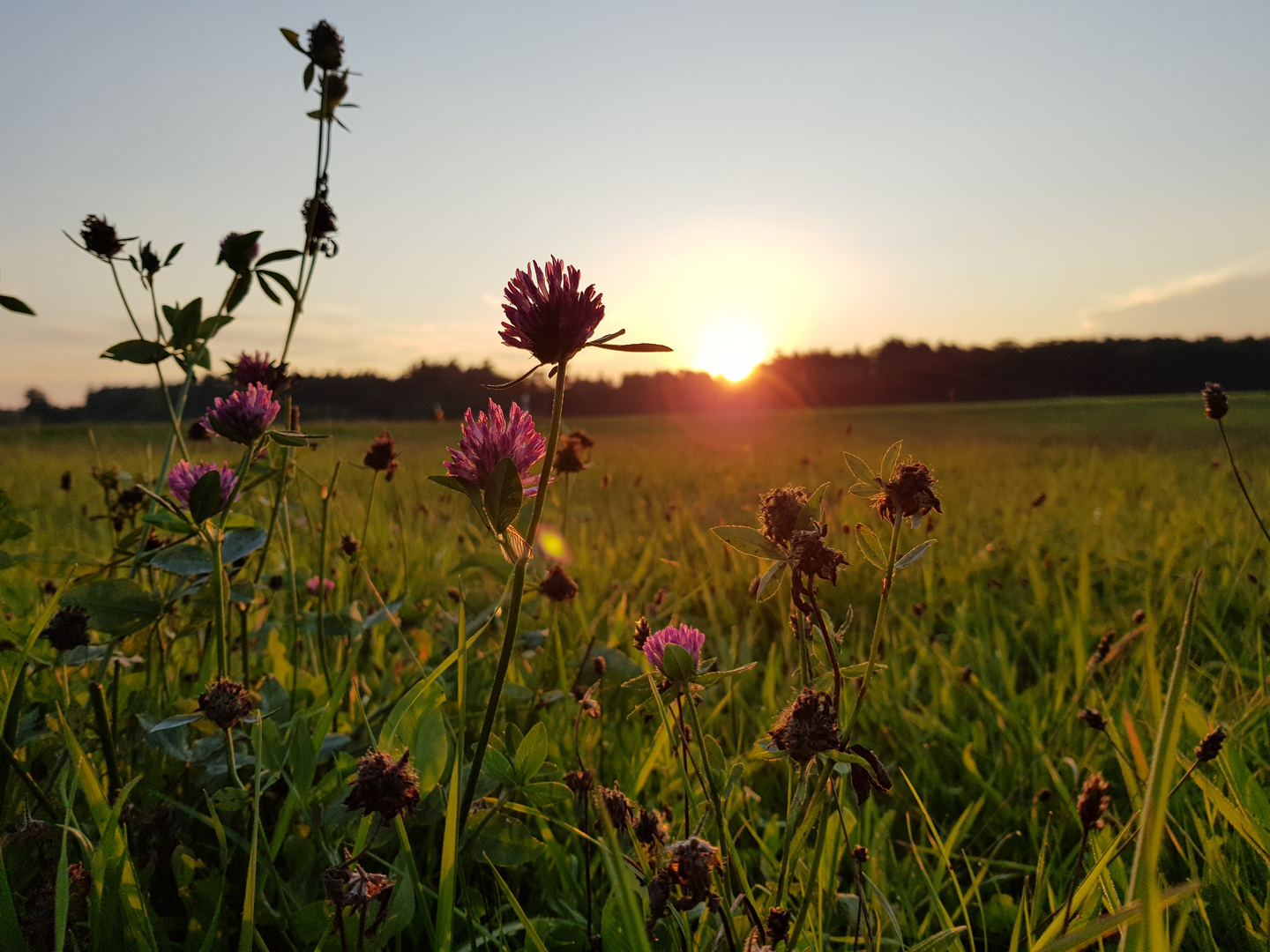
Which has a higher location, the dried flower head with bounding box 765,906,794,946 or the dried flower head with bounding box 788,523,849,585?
the dried flower head with bounding box 788,523,849,585

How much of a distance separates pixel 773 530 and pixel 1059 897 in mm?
1176

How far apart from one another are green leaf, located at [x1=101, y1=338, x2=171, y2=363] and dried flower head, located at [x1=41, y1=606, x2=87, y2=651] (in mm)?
516

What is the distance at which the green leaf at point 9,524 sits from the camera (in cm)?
166

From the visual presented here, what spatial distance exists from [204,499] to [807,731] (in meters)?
0.92

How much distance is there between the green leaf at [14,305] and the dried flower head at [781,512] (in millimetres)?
1529

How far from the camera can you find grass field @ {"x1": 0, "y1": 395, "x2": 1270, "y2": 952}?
1.11m

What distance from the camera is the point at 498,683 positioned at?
35.1 inches

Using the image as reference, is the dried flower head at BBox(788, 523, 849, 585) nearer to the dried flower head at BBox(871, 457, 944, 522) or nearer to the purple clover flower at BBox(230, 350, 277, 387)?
the dried flower head at BBox(871, 457, 944, 522)

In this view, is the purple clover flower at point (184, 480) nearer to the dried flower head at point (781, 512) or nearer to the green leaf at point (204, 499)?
the green leaf at point (204, 499)

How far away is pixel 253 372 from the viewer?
174 cm

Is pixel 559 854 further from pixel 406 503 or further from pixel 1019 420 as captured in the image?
pixel 1019 420

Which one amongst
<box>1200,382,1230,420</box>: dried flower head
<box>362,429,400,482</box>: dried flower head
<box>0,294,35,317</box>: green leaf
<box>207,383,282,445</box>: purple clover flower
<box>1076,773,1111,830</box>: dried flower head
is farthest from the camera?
<box>362,429,400,482</box>: dried flower head

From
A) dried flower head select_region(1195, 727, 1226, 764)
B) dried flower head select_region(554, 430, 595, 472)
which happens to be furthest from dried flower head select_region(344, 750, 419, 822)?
dried flower head select_region(554, 430, 595, 472)

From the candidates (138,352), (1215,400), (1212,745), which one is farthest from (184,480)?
(1215,400)
